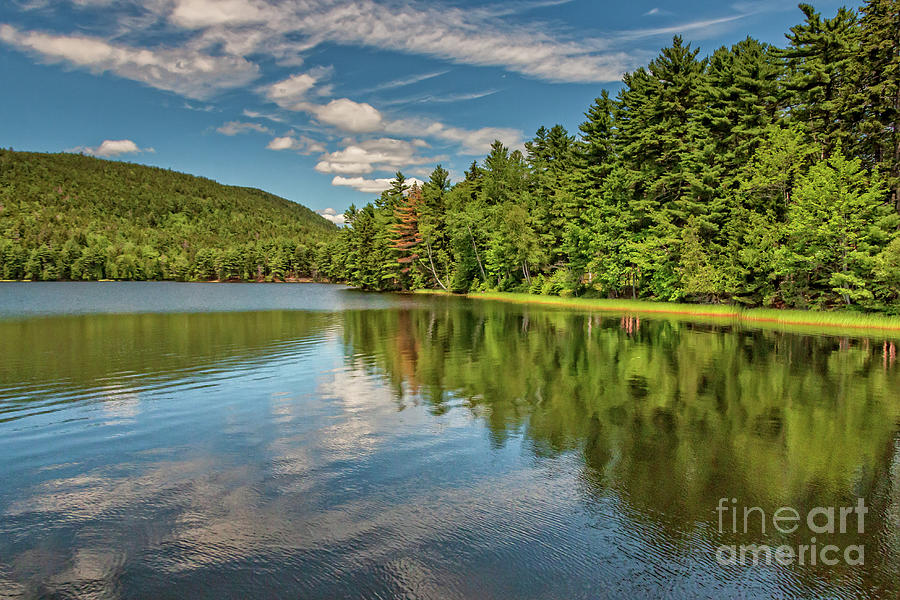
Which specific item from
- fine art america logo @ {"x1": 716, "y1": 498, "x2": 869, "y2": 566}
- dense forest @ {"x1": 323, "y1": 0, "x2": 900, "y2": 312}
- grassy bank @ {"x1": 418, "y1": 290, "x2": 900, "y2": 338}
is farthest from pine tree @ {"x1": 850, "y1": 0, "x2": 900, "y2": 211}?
fine art america logo @ {"x1": 716, "y1": 498, "x2": 869, "y2": 566}

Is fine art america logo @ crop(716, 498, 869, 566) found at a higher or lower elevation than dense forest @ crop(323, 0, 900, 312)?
lower

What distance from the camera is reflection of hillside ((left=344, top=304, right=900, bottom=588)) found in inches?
311

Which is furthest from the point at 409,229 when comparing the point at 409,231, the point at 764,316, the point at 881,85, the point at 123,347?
the point at 123,347

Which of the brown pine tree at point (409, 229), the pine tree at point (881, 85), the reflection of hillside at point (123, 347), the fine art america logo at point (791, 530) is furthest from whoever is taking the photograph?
the brown pine tree at point (409, 229)

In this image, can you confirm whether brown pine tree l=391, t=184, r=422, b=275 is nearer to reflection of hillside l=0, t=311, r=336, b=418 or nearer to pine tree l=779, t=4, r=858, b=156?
reflection of hillside l=0, t=311, r=336, b=418

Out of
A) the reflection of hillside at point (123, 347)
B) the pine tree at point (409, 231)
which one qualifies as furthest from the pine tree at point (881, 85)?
the pine tree at point (409, 231)

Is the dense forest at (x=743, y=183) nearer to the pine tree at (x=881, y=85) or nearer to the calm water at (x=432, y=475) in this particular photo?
the pine tree at (x=881, y=85)

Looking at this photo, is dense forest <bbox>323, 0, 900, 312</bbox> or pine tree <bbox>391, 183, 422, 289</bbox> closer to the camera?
dense forest <bbox>323, 0, 900, 312</bbox>

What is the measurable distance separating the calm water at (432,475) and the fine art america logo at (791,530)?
117 millimetres

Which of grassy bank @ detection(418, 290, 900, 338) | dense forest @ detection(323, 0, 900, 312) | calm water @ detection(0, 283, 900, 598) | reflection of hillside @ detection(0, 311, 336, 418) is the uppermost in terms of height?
dense forest @ detection(323, 0, 900, 312)

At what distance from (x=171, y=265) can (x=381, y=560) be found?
552 feet

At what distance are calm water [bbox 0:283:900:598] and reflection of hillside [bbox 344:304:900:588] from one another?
8 centimetres

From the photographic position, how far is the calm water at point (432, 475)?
5.45 m

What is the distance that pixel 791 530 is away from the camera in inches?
255
